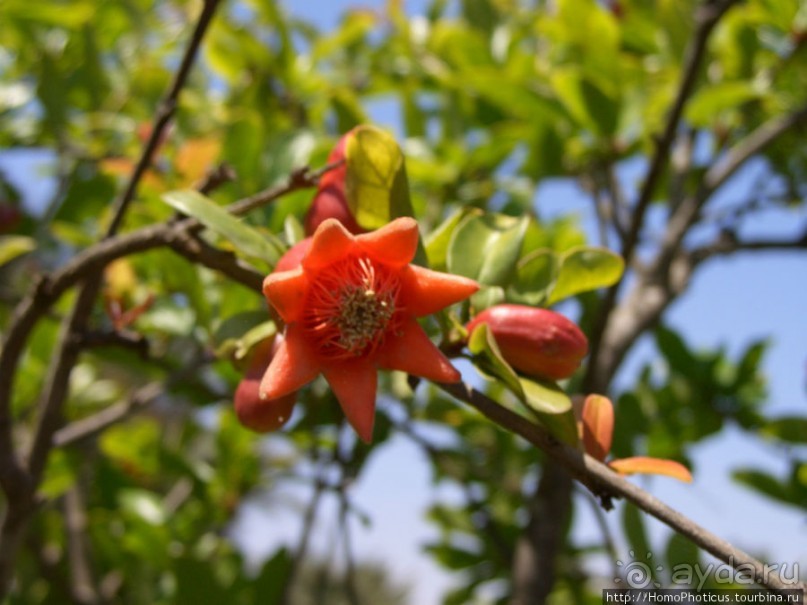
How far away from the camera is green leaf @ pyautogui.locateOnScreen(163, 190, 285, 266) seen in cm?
63

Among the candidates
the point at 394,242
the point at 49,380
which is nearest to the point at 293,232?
the point at 394,242

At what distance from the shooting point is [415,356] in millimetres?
592

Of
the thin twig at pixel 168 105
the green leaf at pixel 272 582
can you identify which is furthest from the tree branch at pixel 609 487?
the green leaf at pixel 272 582

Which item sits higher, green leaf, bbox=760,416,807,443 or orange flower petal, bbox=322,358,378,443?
orange flower petal, bbox=322,358,378,443

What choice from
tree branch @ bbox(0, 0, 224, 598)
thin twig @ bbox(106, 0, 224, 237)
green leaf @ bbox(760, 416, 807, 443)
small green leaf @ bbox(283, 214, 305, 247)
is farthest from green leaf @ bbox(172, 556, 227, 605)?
green leaf @ bbox(760, 416, 807, 443)

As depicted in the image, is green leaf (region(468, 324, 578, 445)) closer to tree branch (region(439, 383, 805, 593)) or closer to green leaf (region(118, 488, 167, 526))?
tree branch (region(439, 383, 805, 593))

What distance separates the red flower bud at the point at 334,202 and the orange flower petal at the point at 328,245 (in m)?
0.09

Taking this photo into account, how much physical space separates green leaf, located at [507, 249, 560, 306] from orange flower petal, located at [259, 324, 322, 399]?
22cm

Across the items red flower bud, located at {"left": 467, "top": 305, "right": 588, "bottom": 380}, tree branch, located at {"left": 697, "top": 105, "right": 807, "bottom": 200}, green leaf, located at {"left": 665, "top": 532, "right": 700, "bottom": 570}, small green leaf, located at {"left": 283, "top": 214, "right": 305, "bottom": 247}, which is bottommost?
green leaf, located at {"left": 665, "top": 532, "right": 700, "bottom": 570}

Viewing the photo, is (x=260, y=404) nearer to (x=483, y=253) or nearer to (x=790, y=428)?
(x=483, y=253)

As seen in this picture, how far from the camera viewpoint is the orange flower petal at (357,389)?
58 centimetres

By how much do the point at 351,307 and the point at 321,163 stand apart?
1.64 ft

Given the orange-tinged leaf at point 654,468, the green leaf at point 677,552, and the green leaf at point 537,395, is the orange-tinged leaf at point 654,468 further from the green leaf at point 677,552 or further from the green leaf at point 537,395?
the green leaf at point 677,552

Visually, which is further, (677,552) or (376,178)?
(677,552)
